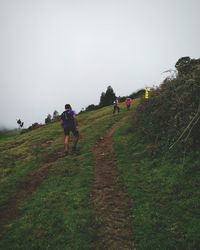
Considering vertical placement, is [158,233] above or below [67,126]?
below

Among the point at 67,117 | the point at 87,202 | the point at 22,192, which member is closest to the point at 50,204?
the point at 87,202

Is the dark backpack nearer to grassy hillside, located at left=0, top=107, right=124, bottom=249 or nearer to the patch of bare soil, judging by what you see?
grassy hillside, located at left=0, top=107, right=124, bottom=249

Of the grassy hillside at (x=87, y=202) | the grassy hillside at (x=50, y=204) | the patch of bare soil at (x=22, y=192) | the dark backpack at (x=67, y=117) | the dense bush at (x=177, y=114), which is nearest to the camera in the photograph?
the grassy hillside at (x=87, y=202)

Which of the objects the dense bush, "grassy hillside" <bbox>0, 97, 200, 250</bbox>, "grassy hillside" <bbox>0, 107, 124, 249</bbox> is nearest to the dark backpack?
"grassy hillside" <bbox>0, 107, 124, 249</bbox>

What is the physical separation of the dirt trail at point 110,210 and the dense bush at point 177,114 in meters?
3.69

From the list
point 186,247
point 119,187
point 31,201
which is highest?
point 31,201

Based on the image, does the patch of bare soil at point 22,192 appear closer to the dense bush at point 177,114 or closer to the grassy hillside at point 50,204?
the grassy hillside at point 50,204

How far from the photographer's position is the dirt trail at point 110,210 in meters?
7.83

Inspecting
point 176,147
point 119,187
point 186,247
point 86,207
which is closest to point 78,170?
point 119,187

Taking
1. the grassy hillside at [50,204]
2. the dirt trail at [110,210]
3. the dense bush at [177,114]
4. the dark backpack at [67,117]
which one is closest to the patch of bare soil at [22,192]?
the grassy hillside at [50,204]

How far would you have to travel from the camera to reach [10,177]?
1530 centimetres

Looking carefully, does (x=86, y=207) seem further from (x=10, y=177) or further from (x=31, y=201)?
(x=10, y=177)

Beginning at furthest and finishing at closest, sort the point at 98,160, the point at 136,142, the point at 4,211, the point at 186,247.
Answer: the point at 136,142
the point at 98,160
the point at 4,211
the point at 186,247

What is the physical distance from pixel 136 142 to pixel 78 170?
6.09 meters
